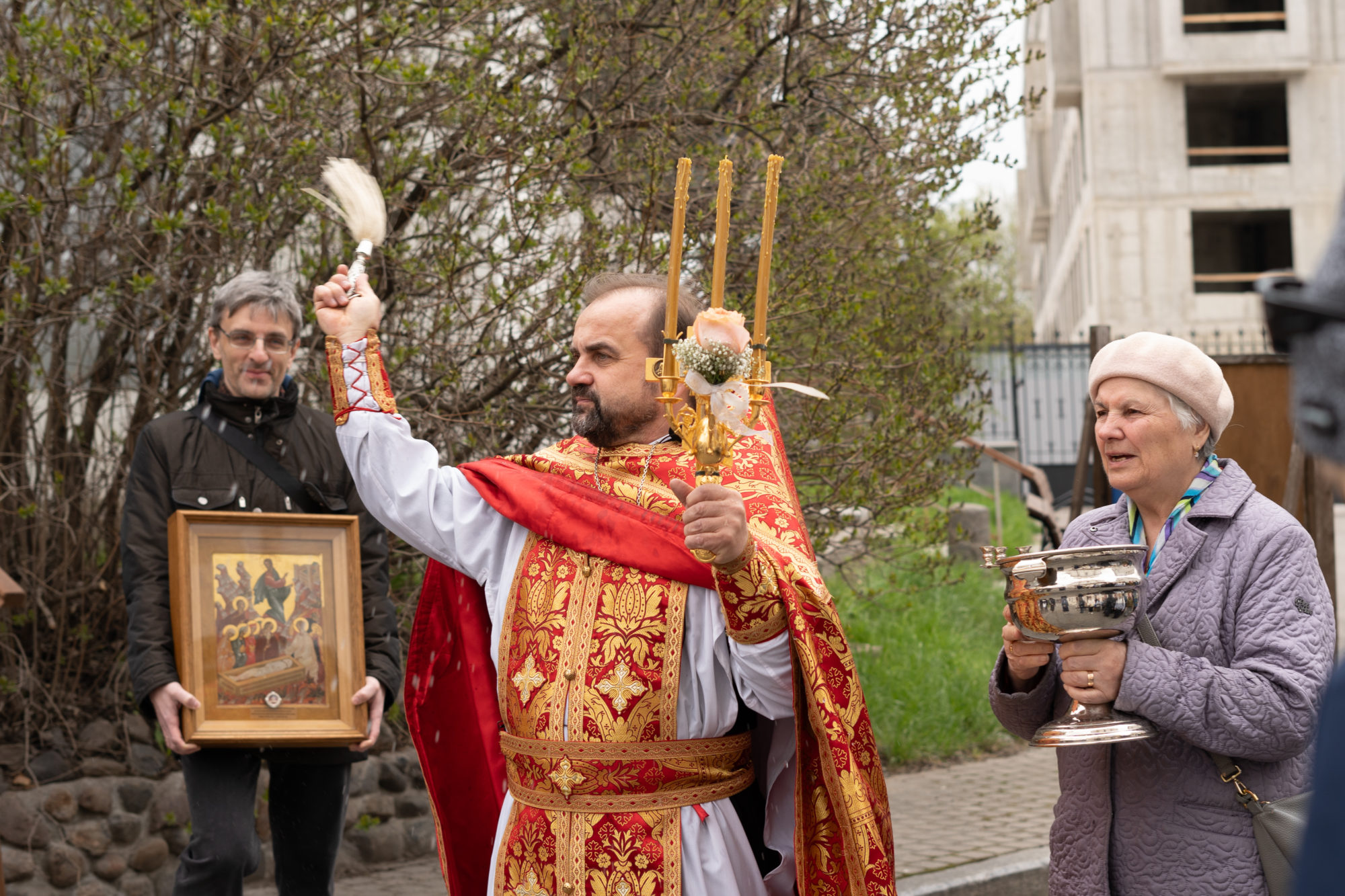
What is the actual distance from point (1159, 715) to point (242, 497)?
2.71 m

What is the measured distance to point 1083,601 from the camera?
2822 mm

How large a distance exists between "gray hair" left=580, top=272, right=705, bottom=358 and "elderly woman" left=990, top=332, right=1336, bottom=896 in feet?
3.20

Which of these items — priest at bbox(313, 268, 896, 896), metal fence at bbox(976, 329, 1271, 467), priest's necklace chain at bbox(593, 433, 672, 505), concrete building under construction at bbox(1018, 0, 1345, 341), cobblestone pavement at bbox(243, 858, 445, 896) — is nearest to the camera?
priest at bbox(313, 268, 896, 896)

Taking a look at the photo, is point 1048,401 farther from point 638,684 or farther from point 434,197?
point 638,684

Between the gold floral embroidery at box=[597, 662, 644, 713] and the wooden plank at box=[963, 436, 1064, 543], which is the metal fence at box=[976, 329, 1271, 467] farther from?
the gold floral embroidery at box=[597, 662, 644, 713]

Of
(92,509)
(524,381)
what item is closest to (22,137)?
(92,509)

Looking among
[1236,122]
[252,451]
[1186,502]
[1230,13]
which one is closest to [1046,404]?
[1230,13]

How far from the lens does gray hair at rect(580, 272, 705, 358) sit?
333 cm

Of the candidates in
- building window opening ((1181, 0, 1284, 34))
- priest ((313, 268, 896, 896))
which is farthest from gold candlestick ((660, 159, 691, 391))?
building window opening ((1181, 0, 1284, 34))

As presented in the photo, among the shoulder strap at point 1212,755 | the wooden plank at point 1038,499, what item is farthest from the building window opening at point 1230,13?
the shoulder strap at point 1212,755

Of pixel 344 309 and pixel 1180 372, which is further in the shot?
pixel 344 309

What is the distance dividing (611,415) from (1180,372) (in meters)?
1.28

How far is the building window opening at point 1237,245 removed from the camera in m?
33.7

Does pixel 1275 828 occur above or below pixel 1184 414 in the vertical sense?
below
